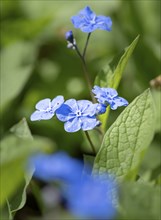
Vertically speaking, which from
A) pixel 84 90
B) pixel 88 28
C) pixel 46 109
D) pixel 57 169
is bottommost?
pixel 84 90

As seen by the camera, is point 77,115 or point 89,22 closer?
point 77,115

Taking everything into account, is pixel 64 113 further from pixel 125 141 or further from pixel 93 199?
pixel 93 199

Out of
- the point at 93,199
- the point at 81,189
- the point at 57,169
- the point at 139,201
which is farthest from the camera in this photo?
the point at 57,169

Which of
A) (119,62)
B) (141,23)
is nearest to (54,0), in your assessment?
(141,23)

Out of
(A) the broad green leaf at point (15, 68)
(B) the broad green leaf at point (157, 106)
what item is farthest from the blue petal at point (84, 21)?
(A) the broad green leaf at point (15, 68)

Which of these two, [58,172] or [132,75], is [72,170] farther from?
[132,75]

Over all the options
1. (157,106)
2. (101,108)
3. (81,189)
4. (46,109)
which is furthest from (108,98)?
(157,106)

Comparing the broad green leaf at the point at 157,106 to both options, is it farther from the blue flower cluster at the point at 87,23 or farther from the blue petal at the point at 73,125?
the blue petal at the point at 73,125
